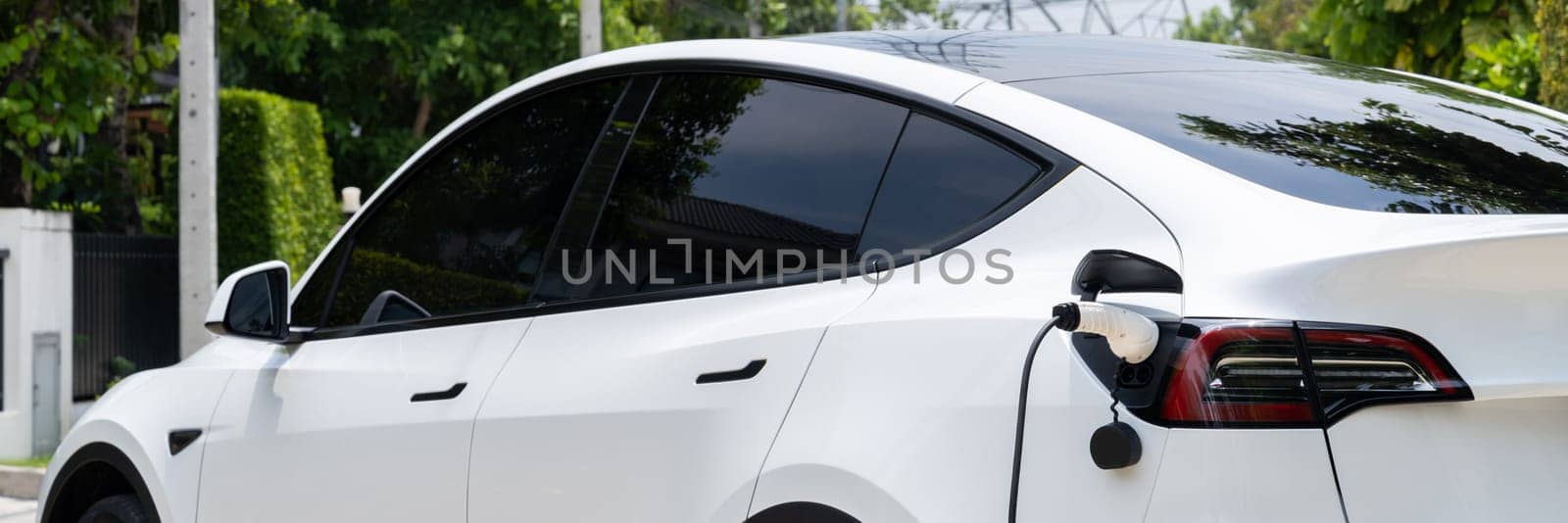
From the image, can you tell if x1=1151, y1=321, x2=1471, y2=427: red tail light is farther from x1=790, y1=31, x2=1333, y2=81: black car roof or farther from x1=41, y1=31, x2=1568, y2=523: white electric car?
x1=790, y1=31, x2=1333, y2=81: black car roof

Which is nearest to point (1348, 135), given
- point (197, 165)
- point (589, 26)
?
point (589, 26)

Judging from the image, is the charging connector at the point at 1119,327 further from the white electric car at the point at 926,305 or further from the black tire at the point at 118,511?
the black tire at the point at 118,511

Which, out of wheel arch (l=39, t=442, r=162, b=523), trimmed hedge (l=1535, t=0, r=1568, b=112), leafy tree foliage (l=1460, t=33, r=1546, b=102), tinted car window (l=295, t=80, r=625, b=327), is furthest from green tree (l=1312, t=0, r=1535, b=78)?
wheel arch (l=39, t=442, r=162, b=523)

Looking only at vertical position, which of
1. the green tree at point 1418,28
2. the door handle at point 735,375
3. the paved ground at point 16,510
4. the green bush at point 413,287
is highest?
the green tree at point 1418,28

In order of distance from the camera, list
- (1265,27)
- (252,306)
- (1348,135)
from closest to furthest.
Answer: (1348,135), (252,306), (1265,27)

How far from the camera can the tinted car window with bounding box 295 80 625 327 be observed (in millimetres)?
3047

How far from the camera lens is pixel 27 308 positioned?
11.3 metres

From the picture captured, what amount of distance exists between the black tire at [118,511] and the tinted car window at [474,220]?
67 centimetres

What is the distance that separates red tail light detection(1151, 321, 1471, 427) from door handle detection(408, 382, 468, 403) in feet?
4.96

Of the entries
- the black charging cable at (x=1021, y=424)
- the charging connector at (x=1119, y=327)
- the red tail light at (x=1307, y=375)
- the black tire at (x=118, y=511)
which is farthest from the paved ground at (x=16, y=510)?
the red tail light at (x=1307, y=375)

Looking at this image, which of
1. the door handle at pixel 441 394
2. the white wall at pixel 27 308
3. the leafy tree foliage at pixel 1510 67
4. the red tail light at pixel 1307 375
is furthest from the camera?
the white wall at pixel 27 308

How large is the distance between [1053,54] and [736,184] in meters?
0.57

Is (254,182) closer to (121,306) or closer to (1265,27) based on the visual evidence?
(121,306)

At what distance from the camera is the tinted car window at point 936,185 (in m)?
2.19
